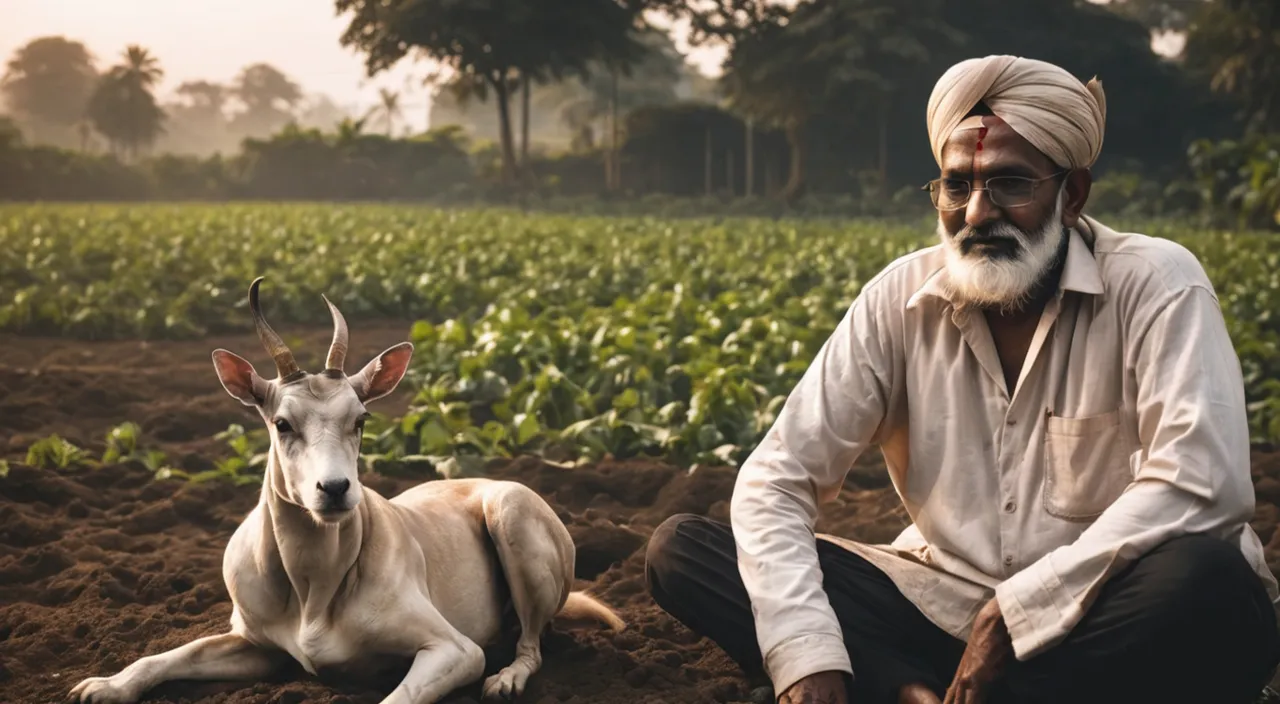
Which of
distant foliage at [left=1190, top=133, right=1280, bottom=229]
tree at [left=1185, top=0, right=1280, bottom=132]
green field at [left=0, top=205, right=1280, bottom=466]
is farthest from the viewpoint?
tree at [left=1185, top=0, right=1280, bottom=132]

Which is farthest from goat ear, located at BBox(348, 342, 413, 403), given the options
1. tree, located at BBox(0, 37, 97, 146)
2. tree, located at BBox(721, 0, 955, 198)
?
tree, located at BBox(0, 37, 97, 146)

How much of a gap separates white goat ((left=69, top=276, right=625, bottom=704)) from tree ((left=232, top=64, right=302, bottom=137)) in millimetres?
150355

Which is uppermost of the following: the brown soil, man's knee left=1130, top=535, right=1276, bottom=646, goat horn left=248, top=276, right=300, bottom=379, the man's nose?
the man's nose

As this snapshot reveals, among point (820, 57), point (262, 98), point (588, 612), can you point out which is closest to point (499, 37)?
point (820, 57)

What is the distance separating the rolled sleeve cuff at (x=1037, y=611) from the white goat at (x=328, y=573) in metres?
1.61

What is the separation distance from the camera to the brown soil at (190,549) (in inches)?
172

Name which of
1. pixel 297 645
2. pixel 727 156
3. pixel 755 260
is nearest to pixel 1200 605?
pixel 297 645

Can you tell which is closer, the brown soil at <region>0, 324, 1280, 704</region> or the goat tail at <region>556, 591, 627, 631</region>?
the brown soil at <region>0, 324, 1280, 704</region>

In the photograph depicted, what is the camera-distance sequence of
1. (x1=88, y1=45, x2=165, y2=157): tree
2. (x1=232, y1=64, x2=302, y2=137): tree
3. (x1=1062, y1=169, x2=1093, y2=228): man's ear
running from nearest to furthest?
A: (x1=1062, y1=169, x2=1093, y2=228): man's ear, (x1=88, y1=45, x2=165, y2=157): tree, (x1=232, y1=64, x2=302, y2=137): tree

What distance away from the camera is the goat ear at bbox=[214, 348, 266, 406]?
403 centimetres

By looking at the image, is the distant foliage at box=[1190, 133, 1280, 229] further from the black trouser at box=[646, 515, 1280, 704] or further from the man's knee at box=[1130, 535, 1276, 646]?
the man's knee at box=[1130, 535, 1276, 646]

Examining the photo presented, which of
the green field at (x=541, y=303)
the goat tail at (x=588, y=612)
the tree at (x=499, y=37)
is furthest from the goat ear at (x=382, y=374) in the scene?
the tree at (x=499, y=37)

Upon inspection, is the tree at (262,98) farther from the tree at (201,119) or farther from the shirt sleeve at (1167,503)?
the shirt sleeve at (1167,503)

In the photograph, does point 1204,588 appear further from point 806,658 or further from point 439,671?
point 439,671
